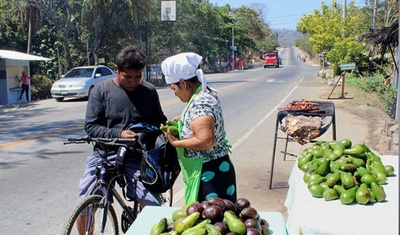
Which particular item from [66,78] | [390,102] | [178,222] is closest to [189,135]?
[178,222]

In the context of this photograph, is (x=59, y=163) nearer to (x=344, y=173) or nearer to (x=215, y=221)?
(x=344, y=173)

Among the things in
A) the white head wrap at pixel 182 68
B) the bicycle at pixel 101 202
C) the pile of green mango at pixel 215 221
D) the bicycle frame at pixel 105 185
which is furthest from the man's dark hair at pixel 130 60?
the pile of green mango at pixel 215 221

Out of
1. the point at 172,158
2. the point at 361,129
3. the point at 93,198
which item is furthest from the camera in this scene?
the point at 361,129

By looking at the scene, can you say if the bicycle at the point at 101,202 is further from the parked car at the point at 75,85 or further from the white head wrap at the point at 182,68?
the parked car at the point at 75,85

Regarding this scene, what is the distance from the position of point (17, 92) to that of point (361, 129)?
51.0 feet

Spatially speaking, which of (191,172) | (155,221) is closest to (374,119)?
(191,172)

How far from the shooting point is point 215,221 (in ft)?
7.97

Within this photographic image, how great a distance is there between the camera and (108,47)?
34.0 m

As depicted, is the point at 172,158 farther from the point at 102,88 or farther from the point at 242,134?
the point at 242,134

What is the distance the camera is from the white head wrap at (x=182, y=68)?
2988 mm

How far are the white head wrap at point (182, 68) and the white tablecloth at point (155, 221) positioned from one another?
877 millimetres

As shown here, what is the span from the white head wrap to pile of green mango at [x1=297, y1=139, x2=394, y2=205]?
1.29 m

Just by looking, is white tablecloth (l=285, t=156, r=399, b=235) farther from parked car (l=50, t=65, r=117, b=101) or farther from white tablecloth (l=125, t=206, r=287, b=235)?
parked car (l=50, t=65, r=117, b=101)

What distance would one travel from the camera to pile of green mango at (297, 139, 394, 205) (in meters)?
3.29
